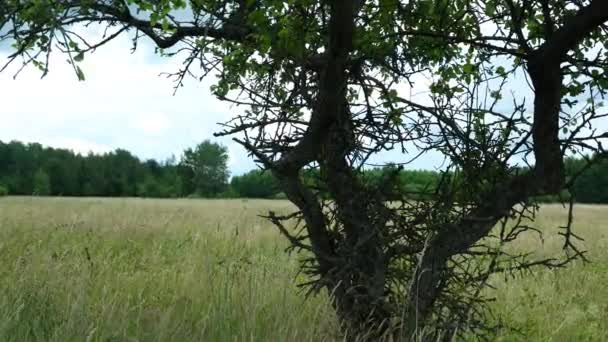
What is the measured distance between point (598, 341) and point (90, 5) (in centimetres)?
494

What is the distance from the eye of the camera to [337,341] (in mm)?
3686

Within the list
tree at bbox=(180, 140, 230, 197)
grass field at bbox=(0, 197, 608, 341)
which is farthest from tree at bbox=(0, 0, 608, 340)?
tree at bbox=(180, 140, 230, 197)

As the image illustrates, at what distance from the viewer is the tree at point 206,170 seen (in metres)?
89.2

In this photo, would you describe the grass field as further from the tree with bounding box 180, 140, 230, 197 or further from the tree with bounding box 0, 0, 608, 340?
the tree with bounding box 180, 140, 230, 197

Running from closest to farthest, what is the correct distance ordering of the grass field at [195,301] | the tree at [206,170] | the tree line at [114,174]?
the grass field at [195,301], the tree line at [114,174], the tree at [206,170]

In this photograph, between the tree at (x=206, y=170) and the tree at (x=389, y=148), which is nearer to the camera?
the tree at (x=389, y=148)

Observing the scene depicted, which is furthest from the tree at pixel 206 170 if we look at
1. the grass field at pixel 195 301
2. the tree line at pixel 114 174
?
the grass field at pixel 195 301

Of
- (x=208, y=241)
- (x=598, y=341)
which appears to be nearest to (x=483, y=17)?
(x=598, y=341)

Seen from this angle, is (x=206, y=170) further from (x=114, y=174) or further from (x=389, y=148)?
(x=389, y=148)

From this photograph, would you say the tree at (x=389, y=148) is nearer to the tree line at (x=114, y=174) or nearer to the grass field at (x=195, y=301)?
the grass field at (x=195, y=301)

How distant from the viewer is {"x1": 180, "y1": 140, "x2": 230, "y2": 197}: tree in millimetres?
89175

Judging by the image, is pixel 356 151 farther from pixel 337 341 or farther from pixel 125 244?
pixel 125 244

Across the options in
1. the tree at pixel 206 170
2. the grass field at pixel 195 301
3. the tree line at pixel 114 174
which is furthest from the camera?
the tree at pixel 206 170

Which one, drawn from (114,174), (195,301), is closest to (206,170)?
(114,174)
